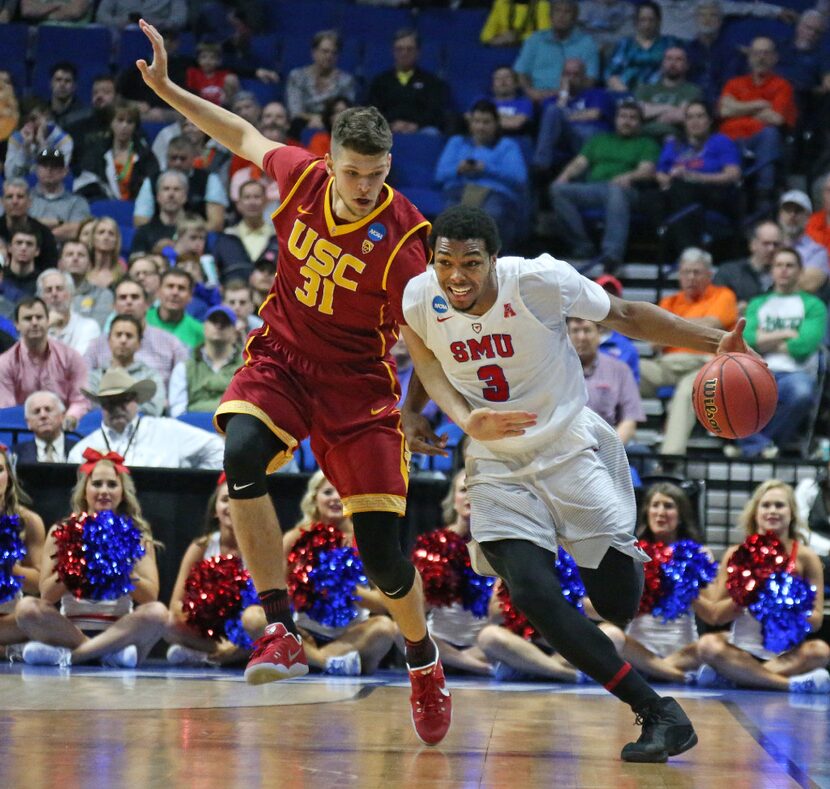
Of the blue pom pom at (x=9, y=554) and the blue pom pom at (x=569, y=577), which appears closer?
the blue pom pom at (x=569, y=577)

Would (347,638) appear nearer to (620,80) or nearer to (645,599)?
(645,599)

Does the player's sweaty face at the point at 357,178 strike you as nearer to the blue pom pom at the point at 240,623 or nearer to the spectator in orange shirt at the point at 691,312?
the blue pom pom at the point at 240,623

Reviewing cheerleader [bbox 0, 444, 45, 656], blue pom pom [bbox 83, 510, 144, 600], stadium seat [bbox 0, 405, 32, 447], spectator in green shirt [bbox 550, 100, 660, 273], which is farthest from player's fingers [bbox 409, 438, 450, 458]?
spectator in green shirt [bbox 550, 100, 660, 273]

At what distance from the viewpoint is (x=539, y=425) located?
15.9ft

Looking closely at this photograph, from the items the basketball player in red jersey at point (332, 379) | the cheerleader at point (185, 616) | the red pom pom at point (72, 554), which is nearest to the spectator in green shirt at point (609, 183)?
the cheerleader at point (185, 616)

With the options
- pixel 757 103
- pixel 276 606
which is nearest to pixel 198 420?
pixel 276 606

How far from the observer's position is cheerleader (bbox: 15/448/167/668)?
7324mm

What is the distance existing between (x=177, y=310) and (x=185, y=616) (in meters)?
2.80

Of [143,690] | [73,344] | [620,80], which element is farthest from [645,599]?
[620,80]

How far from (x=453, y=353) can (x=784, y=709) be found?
264 centimetres

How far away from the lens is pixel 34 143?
11.6 metres

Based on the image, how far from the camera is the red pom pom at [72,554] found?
23.7 ft

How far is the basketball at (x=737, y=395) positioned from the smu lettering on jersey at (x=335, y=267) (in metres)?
1.08

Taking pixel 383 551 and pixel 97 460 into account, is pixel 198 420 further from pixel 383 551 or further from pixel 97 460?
pixel 383 551
